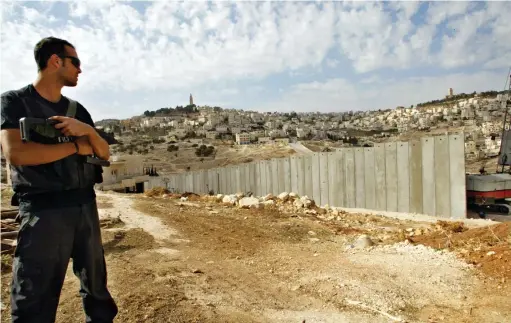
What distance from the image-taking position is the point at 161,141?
3046 inches

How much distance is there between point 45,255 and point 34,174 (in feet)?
1.58

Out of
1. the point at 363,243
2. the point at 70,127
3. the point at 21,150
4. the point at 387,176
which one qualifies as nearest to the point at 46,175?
the point at 21,150

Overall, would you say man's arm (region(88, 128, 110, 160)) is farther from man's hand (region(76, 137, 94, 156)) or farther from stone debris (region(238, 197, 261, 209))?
stone debris (region(238, 197, 261, 209))

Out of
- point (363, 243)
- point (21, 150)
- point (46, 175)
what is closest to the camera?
point (21, 150)

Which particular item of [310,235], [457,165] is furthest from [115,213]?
[457,165]

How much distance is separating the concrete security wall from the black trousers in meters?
11.5

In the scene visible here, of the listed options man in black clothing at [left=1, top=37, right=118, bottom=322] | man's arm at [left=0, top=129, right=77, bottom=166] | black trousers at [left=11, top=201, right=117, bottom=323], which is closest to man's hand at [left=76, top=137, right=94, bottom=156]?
man in black clothing at [left=1, top=37, right=118, bottom=322]

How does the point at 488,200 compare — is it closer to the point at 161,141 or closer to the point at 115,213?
the point at 115,213

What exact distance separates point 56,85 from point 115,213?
314 inches

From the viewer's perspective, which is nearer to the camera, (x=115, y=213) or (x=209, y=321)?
(x=209, y=321)

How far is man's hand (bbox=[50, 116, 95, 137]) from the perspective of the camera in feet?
7.18

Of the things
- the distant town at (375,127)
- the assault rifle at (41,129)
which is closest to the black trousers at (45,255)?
the assault rifle at (41,129)

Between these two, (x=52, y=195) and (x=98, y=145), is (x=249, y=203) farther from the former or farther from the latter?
(x=52, y=195)

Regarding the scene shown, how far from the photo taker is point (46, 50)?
7.73 ft
